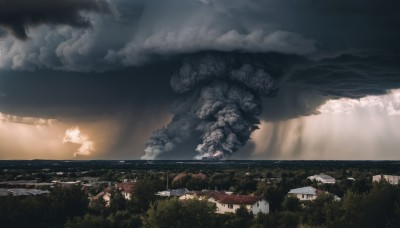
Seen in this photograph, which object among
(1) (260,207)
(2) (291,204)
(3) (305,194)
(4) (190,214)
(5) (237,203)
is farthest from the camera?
(3) (305,194)

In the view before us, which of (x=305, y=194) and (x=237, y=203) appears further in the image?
(x=305, y=194)

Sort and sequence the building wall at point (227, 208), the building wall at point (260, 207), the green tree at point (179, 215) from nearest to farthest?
the green tree at point (179, 215)
the building wall at point (260, 207)
the building wall at point (227, 208)

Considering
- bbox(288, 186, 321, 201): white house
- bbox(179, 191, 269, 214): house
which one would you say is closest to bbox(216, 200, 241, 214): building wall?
bbox(179, 191, 269, 214): house

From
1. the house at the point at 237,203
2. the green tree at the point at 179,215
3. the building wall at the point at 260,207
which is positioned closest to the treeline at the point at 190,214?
the green tree at the point at 179,215

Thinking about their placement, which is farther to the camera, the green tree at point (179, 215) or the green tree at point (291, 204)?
the green tree at point (291, 204)

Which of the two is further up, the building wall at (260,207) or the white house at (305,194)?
the white house at (305,194)

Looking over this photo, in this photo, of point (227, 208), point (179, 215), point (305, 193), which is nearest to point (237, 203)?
point (227, 208)

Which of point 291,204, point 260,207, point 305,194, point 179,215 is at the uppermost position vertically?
point 305,194

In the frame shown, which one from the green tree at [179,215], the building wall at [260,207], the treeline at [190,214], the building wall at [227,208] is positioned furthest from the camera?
the building wall at [227,208]

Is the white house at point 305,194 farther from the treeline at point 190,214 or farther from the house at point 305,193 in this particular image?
the treeline at point 190,214

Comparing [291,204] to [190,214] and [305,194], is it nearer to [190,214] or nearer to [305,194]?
[305,194]

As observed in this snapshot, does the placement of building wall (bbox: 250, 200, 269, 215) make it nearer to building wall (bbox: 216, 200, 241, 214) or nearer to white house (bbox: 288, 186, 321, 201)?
building wall (bbox: 216, 200, 241, 214)
